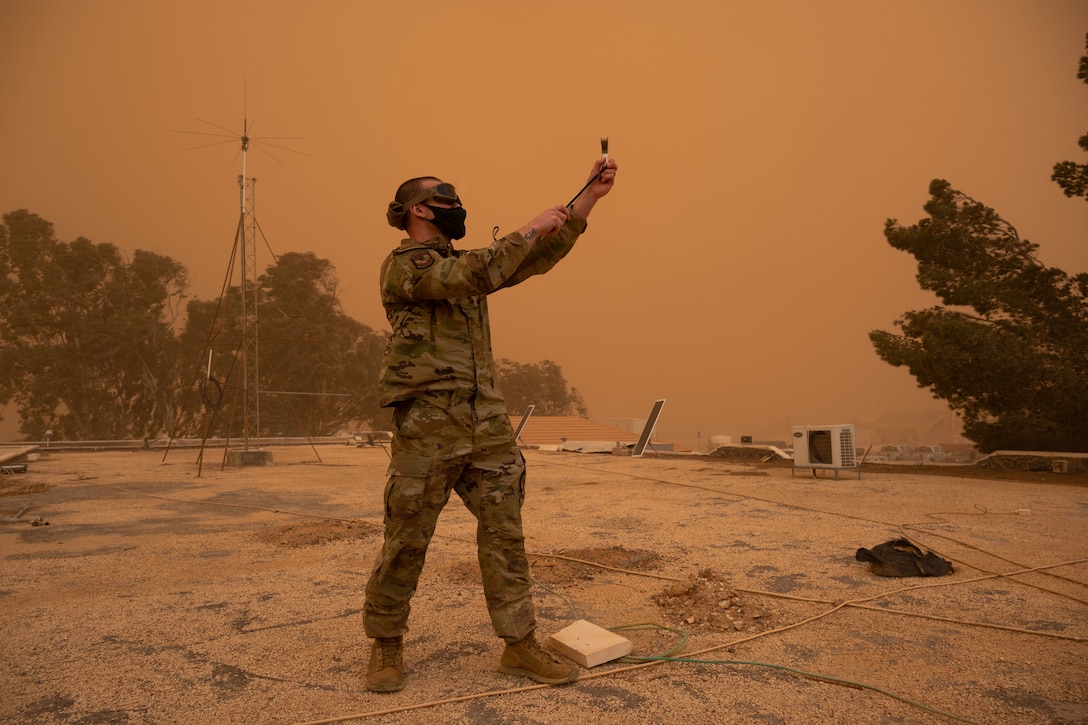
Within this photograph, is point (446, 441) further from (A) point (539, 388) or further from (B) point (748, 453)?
(A) point (539, 388)

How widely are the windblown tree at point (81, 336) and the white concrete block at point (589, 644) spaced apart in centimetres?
3306

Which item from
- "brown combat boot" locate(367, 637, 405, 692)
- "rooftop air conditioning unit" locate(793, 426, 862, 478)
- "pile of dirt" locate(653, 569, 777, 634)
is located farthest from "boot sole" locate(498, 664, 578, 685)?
"rooftop air conditioning unit" locate(793, 426, 862, 478)

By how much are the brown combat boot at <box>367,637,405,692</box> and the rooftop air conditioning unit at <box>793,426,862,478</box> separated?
25.7ft

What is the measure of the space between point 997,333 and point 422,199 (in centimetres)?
1197

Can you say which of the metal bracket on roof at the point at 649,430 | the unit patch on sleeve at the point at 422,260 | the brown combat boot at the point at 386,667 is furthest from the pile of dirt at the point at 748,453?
the unit patch on sleeve at the point at 422,260

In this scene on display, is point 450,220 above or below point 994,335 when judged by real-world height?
below

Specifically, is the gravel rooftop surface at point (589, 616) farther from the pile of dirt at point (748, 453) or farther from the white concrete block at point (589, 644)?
the pile of dirt at point (748, 453)

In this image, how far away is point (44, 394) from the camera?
2806 centimetres

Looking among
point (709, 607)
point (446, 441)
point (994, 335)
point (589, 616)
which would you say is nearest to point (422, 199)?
point (446, 441)

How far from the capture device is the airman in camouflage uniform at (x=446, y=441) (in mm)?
2375

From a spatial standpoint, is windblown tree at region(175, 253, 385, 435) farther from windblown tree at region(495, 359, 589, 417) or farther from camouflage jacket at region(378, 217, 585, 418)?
camouflage jacket at region(378, 217, 585, 418)

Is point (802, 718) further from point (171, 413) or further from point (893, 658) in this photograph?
point (171, 413)

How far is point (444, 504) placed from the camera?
8.10 ft

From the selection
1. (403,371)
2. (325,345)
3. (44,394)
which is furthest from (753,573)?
(44,394)
